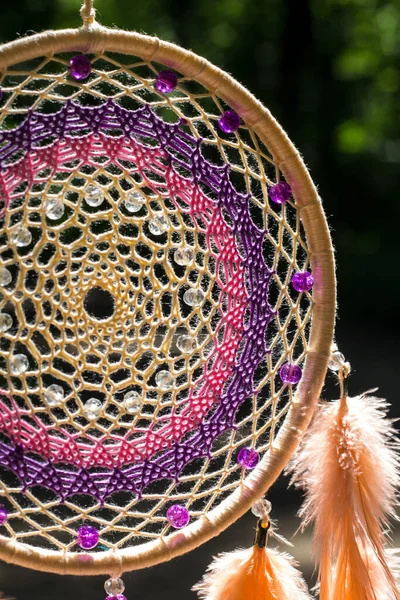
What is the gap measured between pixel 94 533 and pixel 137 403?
122 millimetres

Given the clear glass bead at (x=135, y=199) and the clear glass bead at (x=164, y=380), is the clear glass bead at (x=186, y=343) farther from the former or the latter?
the clear glass bead at (x=135, y=199)

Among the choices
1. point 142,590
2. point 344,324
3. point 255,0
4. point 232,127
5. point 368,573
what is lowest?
point 142,590

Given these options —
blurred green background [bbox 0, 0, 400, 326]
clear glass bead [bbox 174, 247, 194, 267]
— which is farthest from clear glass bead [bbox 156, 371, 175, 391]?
blurred green background [bbox 0, 0, 400, 326]

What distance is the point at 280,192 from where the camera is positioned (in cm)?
73

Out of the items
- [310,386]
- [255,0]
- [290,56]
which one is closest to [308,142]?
[290,56]

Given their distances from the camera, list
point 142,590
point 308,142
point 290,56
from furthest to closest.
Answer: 1. point 308,142
2. point 290,56
3. point 142,590

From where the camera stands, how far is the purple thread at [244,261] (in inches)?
25.6

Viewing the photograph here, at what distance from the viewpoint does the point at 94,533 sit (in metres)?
0.69

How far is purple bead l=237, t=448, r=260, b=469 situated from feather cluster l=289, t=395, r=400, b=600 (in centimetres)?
6

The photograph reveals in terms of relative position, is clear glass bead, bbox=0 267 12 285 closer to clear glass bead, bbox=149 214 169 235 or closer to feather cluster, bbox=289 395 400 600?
clear glass bead, bbox=149 214 169 235

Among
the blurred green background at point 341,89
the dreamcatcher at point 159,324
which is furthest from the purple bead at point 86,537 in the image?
the blurred green background at point 341,89

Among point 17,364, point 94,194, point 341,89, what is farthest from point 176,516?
point 341,89

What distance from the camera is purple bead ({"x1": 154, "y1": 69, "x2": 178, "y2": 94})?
0.67 metres

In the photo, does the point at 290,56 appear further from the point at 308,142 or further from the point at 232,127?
the point at 232,127
